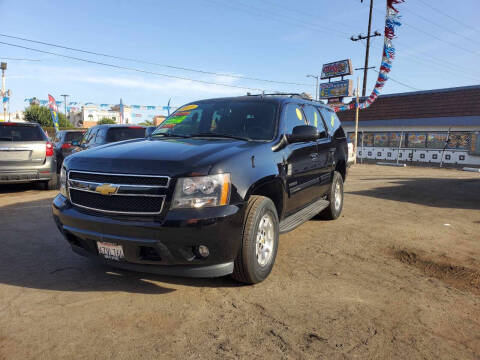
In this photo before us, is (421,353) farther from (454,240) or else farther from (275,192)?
(454,240)

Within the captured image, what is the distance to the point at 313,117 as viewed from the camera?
5.21m

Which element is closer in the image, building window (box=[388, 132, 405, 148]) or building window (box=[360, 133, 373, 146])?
building window (box=[388, 132, 405, 148])

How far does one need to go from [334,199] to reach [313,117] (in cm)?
151

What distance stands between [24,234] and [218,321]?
375 cm

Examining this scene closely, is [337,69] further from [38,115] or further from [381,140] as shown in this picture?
[38,115]

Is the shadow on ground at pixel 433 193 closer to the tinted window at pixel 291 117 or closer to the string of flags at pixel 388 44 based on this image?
the tinted window at pixel 291 117

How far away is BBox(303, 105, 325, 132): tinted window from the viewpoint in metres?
5.00

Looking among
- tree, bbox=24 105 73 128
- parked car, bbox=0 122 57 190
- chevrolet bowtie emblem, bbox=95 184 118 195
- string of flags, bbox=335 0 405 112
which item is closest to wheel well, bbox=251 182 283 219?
chevrolet bowtie emblem, bbox=95 184 118 195

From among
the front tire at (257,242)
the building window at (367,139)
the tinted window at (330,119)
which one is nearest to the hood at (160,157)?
the front tire at (257,242)

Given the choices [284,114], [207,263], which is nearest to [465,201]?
[284,114]

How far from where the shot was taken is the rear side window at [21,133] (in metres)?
8.16

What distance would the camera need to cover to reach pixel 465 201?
8219 millimetres

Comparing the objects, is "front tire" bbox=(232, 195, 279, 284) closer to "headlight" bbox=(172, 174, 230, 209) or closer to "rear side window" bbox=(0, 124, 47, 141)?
"headlight" bbox=(172, 174, 230, 209)

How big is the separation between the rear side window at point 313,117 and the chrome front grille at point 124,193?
2.80 m
